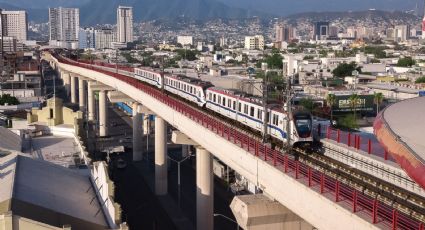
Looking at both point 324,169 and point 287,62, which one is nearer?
point 324,169

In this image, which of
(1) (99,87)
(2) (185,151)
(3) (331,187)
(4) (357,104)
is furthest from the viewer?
(1) (99,87)

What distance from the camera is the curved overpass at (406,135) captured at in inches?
575

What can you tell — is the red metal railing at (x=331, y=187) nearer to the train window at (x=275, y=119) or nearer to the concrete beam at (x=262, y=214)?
the concrete beam at (x=262, y=214)

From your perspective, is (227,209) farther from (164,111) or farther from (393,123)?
(393,123)

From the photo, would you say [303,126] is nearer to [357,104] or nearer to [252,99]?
[252,99]

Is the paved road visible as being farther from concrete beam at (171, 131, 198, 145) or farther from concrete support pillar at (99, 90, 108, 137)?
concrete support pillar at (99, 90, 108, 137)

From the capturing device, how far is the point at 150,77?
6588cm

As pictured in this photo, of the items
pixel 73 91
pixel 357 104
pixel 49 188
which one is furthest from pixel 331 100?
pixel 73 91

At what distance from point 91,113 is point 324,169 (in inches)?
2744

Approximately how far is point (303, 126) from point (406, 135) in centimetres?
1067

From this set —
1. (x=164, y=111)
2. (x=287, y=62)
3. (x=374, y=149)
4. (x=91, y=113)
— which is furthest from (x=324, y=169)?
(x=287, y=62)

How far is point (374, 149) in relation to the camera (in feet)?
88.5

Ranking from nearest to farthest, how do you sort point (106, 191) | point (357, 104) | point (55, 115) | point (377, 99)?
point (106, 191)
point (55, 115)
point (377, 99)
point (357, 104)

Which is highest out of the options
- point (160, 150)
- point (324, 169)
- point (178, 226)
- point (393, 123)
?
point (393, 123)
